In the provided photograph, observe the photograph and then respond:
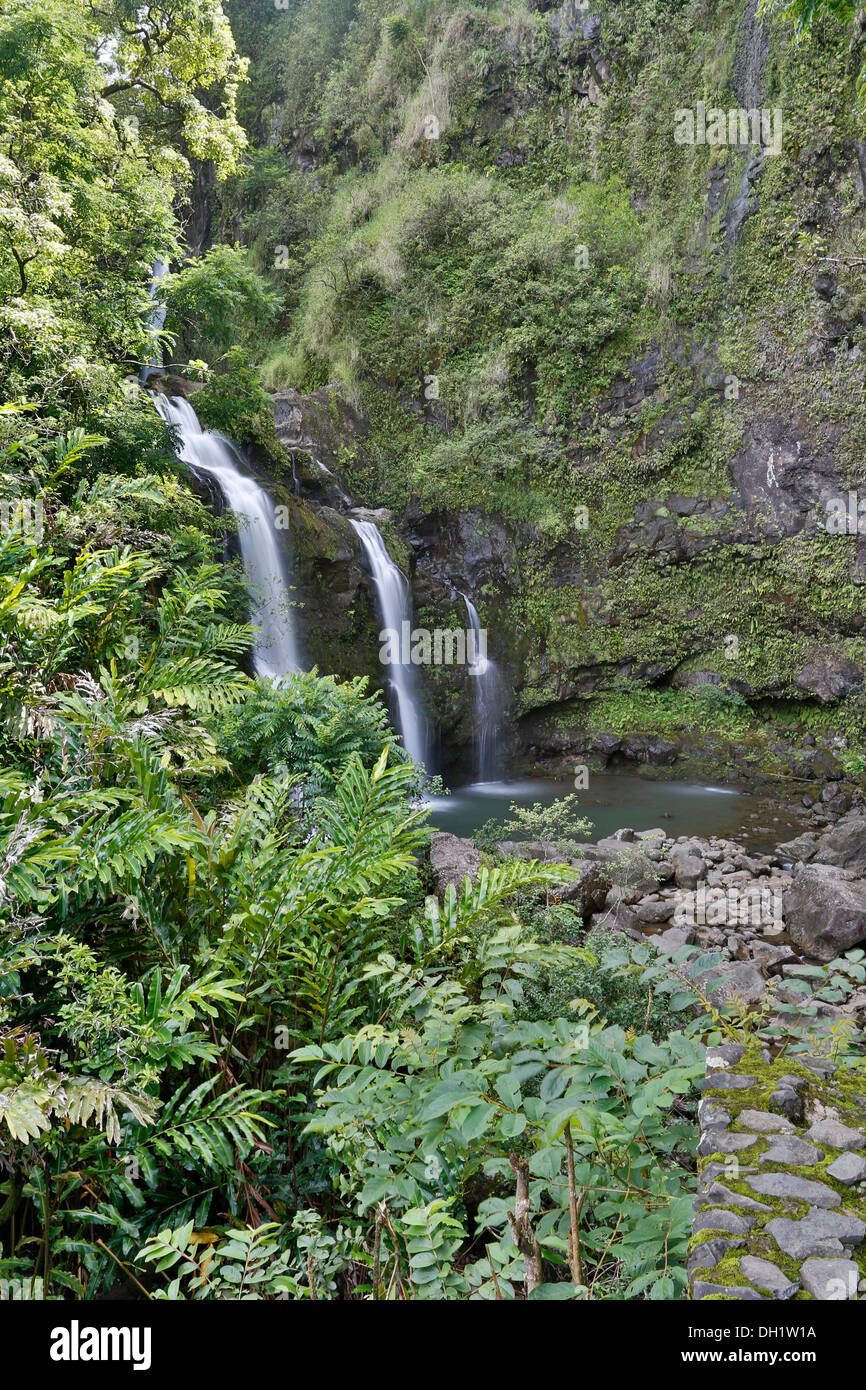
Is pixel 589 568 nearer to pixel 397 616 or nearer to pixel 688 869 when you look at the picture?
pixel 397 616

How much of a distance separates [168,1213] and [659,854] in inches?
277

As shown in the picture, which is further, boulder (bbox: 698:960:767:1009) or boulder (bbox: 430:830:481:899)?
A: boulder (bbox: 430:830:481:899)

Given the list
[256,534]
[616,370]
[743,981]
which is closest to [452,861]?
[743,981]

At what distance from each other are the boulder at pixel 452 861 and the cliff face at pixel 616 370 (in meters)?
4.77

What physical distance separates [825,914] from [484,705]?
725 cm

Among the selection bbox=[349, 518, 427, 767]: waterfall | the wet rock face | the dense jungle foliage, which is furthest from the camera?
the wet rock face

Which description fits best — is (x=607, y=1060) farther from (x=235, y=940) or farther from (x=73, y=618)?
(x=73, y=618)

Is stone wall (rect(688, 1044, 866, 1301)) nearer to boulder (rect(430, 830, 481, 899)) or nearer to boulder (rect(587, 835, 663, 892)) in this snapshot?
boulder (rect(430, 830, 481, 899))

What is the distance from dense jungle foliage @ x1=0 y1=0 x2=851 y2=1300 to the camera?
1.59 meters

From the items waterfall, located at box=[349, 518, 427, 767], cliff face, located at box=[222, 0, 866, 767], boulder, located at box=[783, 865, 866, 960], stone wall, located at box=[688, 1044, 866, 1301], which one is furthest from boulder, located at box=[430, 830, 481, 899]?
waterfall, located at box=[349, 518, 427, 767]

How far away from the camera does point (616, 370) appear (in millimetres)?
13148

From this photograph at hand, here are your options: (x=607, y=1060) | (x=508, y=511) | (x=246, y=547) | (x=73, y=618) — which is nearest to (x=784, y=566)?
(x=508, y=511)

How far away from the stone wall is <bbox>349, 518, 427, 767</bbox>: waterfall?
9.33 m

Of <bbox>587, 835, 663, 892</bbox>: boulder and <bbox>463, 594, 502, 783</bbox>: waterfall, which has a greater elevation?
<bbox>463, 594, 502, 783</bbox>: waterfall
